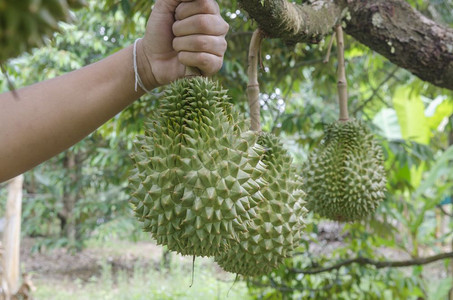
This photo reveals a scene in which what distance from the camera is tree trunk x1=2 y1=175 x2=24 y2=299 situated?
138 inches

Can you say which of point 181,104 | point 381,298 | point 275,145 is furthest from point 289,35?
point 381,298

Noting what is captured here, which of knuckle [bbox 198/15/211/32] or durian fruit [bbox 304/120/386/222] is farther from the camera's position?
durian fruit [bbox 304/120/386/222]

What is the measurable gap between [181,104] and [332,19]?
2.30 ft

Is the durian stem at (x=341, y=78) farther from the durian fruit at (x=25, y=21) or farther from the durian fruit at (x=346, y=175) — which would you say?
the durian fruit at (x=25, y=21)

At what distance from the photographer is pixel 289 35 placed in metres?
1.16

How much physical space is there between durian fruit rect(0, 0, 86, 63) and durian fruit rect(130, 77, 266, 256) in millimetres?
531

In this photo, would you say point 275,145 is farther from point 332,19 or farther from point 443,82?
point 443,82

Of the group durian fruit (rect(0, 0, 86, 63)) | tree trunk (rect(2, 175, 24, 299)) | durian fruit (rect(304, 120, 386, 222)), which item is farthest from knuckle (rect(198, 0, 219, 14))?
tree trunk (rect(2, 175, 24, 299))

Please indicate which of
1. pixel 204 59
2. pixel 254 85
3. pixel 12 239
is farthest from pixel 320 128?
pixel 12 239

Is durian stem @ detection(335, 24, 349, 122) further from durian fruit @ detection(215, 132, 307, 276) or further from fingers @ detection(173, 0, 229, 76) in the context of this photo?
fingers @ detection(173, 0, 229, 76)

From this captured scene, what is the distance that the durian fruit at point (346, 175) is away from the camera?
1.48 m

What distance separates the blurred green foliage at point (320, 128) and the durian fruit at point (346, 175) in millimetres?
186

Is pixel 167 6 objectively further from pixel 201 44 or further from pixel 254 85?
pixel 254 85

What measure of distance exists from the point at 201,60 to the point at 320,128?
167cm
